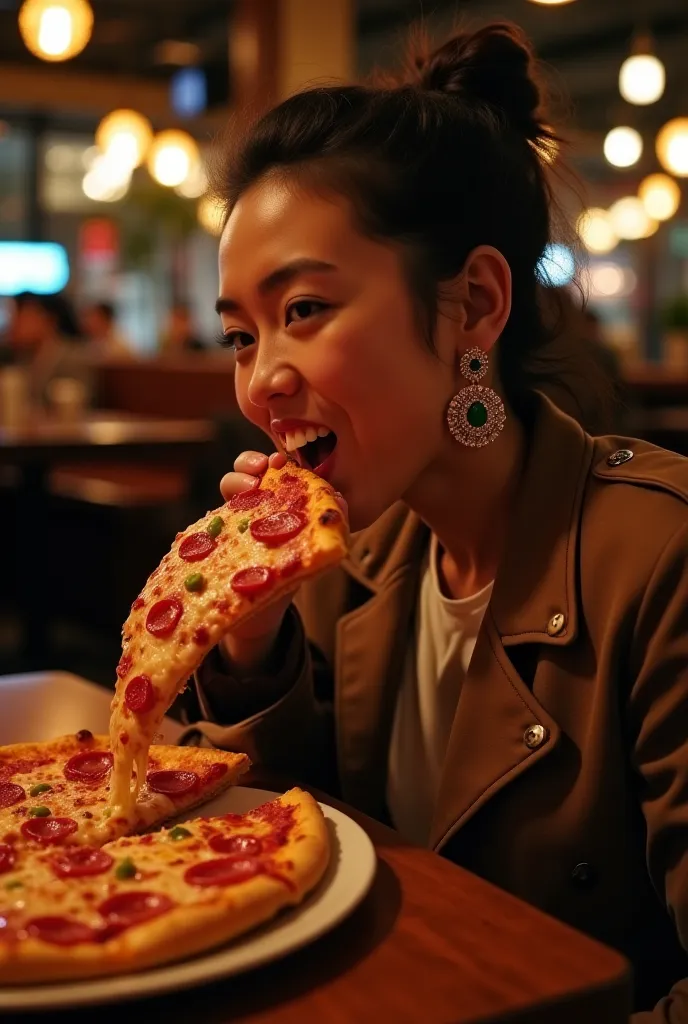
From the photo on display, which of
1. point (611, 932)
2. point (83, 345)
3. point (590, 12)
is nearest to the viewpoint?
point (611, 932)

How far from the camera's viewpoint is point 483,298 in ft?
4.82

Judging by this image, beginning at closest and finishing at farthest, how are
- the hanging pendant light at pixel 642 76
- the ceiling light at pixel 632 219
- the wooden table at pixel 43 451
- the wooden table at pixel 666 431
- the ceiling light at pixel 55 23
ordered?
the wooden table at pixel 43 451
the wooden table at pixel 666 431
the ceiling light at pixel 55 23
the hanging pendant light at pixel 642 76
the ceiling light at pixel 632 219

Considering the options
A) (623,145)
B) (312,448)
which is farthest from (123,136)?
(312,448)

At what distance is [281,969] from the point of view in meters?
0.87

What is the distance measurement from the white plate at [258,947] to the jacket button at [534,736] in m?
0.34

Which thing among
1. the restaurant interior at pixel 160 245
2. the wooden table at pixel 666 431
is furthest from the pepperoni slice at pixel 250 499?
the wooden table at pixel 666 431

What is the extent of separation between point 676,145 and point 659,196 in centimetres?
316

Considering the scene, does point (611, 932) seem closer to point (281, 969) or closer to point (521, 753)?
point (521, 753)

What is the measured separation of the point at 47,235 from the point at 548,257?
14.8 meters

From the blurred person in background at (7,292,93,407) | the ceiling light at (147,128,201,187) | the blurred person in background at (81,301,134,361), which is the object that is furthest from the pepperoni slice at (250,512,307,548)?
the blurred person in background at (81,301,134,361)

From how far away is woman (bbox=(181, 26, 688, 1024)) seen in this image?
51.4 inches

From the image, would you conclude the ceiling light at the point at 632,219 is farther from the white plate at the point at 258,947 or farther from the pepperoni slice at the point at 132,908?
the pepperoni slice at the point at 132,908

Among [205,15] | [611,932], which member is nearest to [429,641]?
[611,932]

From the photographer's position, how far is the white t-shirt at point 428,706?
1.60 metres
